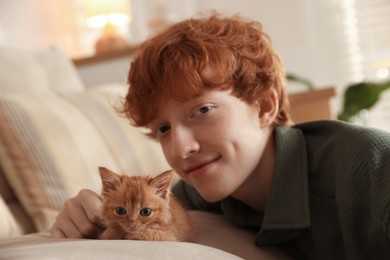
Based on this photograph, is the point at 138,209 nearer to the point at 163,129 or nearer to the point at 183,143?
the point at 183,143

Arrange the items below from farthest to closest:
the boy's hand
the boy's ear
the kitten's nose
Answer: the boy's ear, the boy's hand, the kitten's nose

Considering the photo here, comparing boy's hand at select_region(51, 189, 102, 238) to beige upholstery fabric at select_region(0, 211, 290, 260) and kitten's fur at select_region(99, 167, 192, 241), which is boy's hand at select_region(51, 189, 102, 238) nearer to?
kitten's fur at select_region(99, 167, 192, 241)

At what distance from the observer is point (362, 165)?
0.98 metres

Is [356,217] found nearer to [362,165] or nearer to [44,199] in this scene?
[362,165]

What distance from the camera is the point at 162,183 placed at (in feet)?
3.18

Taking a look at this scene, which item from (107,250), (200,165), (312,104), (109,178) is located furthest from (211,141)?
(312,104)

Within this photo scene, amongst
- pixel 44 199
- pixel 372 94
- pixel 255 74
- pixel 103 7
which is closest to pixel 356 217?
pixel 255 74

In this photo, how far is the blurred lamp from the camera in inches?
126

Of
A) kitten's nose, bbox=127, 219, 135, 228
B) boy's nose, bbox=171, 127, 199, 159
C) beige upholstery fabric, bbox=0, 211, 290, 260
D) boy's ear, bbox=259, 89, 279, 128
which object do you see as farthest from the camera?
boy's ear, bbox=259, 89, 279, 128

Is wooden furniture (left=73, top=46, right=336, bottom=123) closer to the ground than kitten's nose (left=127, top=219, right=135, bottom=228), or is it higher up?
closer to the ground

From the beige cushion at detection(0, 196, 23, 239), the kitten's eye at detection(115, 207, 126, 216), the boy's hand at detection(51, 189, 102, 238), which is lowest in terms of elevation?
the beige cushion at detection(0, 196, 23, 239)

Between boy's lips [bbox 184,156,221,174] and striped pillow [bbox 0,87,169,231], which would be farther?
striped pillow [bbox 0,87,169,231]

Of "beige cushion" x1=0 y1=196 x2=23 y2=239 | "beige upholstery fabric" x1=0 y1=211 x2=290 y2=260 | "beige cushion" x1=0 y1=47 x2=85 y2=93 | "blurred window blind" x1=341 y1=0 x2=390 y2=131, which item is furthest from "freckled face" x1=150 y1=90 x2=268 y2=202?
"blurred window blind" x1=341 y1=0 x2=390 y2=131

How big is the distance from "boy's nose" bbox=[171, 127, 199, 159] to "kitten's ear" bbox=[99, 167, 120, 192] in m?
0.22
